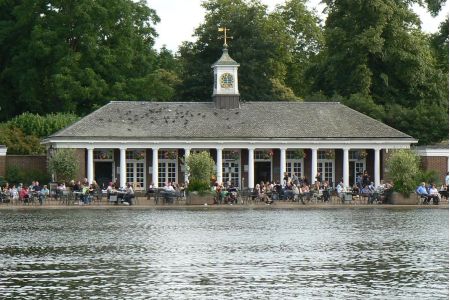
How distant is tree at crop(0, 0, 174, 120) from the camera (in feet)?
270

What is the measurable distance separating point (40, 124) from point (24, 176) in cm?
810

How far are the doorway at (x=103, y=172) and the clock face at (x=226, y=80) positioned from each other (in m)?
8.27

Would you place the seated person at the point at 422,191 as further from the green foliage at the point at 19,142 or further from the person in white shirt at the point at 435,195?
the green foliage at the point at 19,142

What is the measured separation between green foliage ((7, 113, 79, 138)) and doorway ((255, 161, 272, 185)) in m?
12.0

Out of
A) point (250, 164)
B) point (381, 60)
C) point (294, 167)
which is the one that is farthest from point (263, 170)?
point (381, 60)

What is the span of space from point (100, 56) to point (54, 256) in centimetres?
5523

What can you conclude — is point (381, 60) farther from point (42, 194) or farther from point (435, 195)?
point (42, 194)

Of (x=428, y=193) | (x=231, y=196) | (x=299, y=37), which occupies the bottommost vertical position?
(x=231, y=196)

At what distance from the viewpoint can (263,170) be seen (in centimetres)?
7162

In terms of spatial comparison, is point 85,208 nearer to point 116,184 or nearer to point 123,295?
point 116,184

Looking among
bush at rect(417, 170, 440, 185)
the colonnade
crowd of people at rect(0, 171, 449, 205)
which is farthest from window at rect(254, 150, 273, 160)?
bush at rect(417, 170, 440, 185)

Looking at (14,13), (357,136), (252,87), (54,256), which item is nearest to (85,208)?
(357,136)

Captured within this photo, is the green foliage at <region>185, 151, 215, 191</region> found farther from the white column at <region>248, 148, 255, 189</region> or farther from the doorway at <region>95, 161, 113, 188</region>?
the doorway at <region>95, 161, 113, 188</region>

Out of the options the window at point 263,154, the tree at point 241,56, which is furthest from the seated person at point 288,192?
the tree at point 241,56
